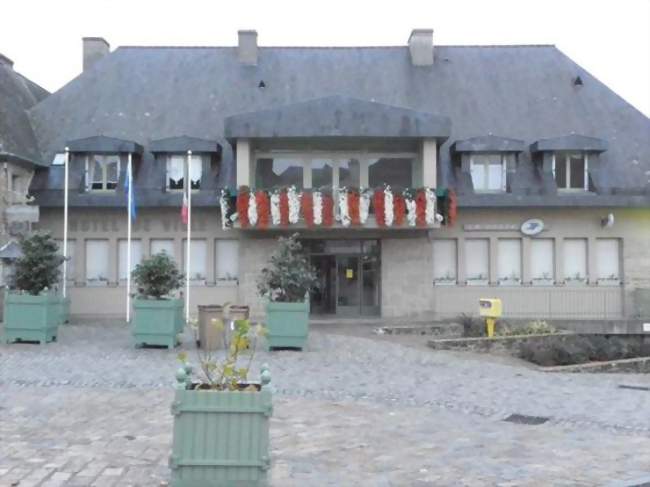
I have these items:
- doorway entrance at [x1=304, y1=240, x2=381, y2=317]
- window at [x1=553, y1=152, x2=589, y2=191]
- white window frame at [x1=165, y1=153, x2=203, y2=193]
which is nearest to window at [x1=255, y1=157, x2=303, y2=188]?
white window frame at [x1=165, y1=153, x2=203, y2=193]

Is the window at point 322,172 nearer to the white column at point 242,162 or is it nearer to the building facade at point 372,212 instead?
the building facade at point 372,212

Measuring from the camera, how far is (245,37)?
32.4 meters

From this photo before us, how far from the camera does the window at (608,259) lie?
27531mm

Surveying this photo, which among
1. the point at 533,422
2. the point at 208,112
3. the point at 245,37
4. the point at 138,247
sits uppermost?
the point at 245,37

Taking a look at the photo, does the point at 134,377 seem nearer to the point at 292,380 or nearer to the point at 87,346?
the point at 292,380

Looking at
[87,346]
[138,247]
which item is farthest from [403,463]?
[138,247]

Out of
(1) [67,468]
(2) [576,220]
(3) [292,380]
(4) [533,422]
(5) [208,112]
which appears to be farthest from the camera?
(5) [208,112]

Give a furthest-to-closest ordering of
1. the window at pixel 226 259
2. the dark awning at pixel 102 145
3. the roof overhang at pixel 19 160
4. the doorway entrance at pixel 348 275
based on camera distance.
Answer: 1. the doorway entrance at pixel 348 275
2. the window at pixel 226 259
3. the dark awning at pixel 102 145
4. the roof overhang at pixel 19 160

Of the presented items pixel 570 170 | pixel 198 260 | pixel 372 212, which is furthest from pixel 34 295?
pixel 570 170

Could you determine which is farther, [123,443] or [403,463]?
[123,443]

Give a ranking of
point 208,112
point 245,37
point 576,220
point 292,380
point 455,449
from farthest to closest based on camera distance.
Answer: point 245,37
point 208,112
point 576,220
point 292,380
point 455,449

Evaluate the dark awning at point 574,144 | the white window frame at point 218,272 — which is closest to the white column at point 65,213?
the white window frame at point 218,272

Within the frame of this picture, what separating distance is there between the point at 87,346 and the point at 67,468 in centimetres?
1097

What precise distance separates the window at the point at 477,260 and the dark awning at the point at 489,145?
3030 millimetres
